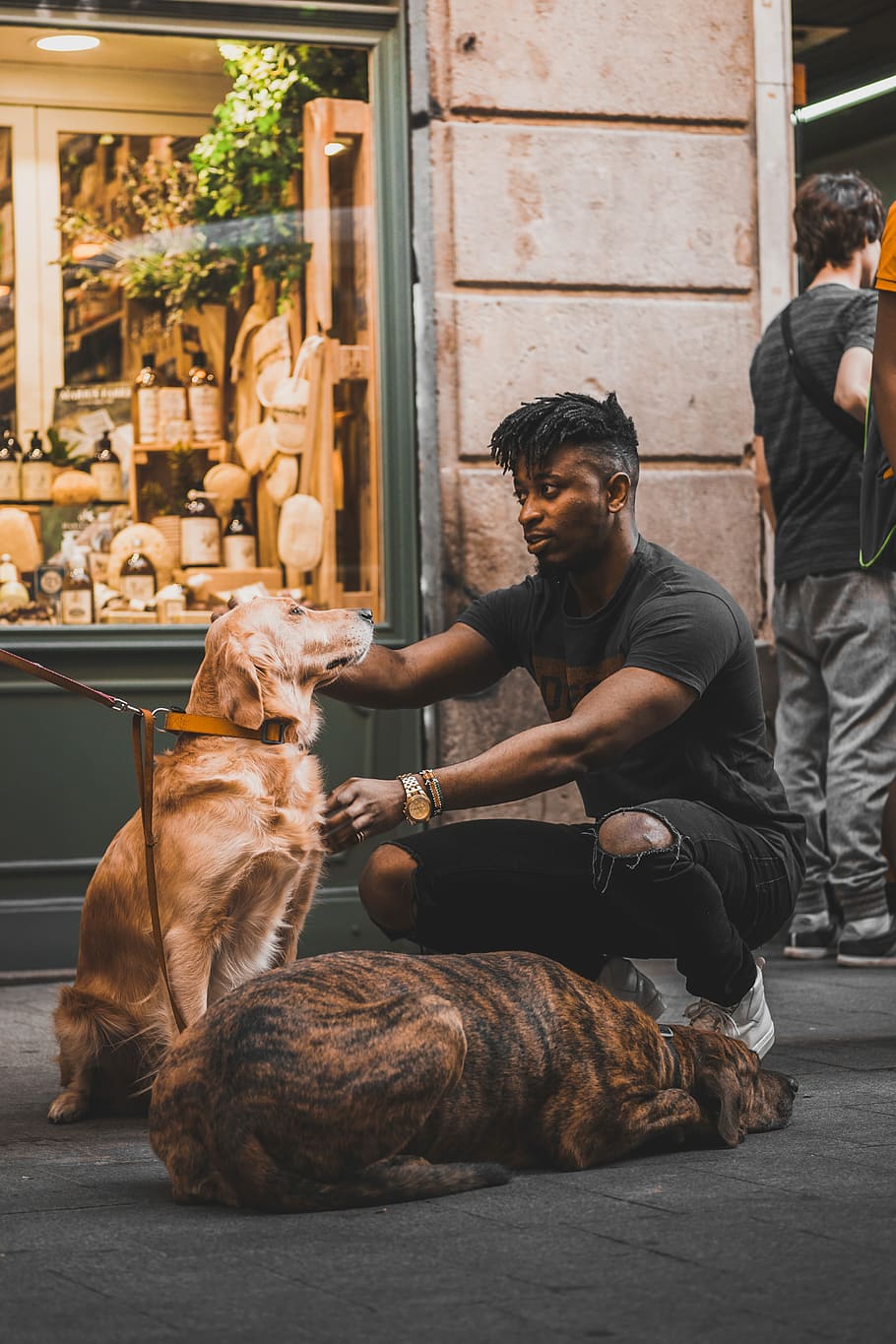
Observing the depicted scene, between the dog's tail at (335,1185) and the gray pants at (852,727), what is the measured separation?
3.33 meters

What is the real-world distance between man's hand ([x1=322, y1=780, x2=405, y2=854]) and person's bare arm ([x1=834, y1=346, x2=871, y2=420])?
2.82 meters

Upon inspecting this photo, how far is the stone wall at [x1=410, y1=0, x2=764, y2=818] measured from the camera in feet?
22.5

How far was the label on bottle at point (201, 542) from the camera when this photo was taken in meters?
7.11

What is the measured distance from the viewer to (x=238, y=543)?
23.4ft

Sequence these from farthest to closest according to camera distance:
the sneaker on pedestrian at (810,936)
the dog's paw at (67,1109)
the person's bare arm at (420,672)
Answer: the sneaker on pedestrian at (810,936) < the person's bare arm at (420,672) < the dog's paw at (67,1109)

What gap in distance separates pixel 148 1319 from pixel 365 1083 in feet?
2.13

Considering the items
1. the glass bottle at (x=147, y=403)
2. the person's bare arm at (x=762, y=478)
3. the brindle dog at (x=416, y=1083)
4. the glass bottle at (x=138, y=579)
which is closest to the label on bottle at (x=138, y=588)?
the glass bottle at (x=138, y=579)

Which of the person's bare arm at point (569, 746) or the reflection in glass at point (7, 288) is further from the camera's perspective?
the reflection in glass at point (7, 288)

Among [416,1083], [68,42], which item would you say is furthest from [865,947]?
[68,42]

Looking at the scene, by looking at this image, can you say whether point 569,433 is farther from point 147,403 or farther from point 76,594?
point 147,403

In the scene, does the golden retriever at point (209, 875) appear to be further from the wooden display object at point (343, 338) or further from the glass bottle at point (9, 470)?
the glass bottle at point (9, 470)

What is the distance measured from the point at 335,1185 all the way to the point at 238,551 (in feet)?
13.8

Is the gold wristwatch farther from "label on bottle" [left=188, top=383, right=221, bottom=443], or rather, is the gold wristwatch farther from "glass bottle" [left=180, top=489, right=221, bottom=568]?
"label on bottle" [left=188, top=383, right=221, bottom=443]

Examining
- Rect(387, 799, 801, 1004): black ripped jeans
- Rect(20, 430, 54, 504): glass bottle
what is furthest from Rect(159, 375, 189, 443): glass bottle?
Rect(387, 799, 801, 1004): black ripped jeans
